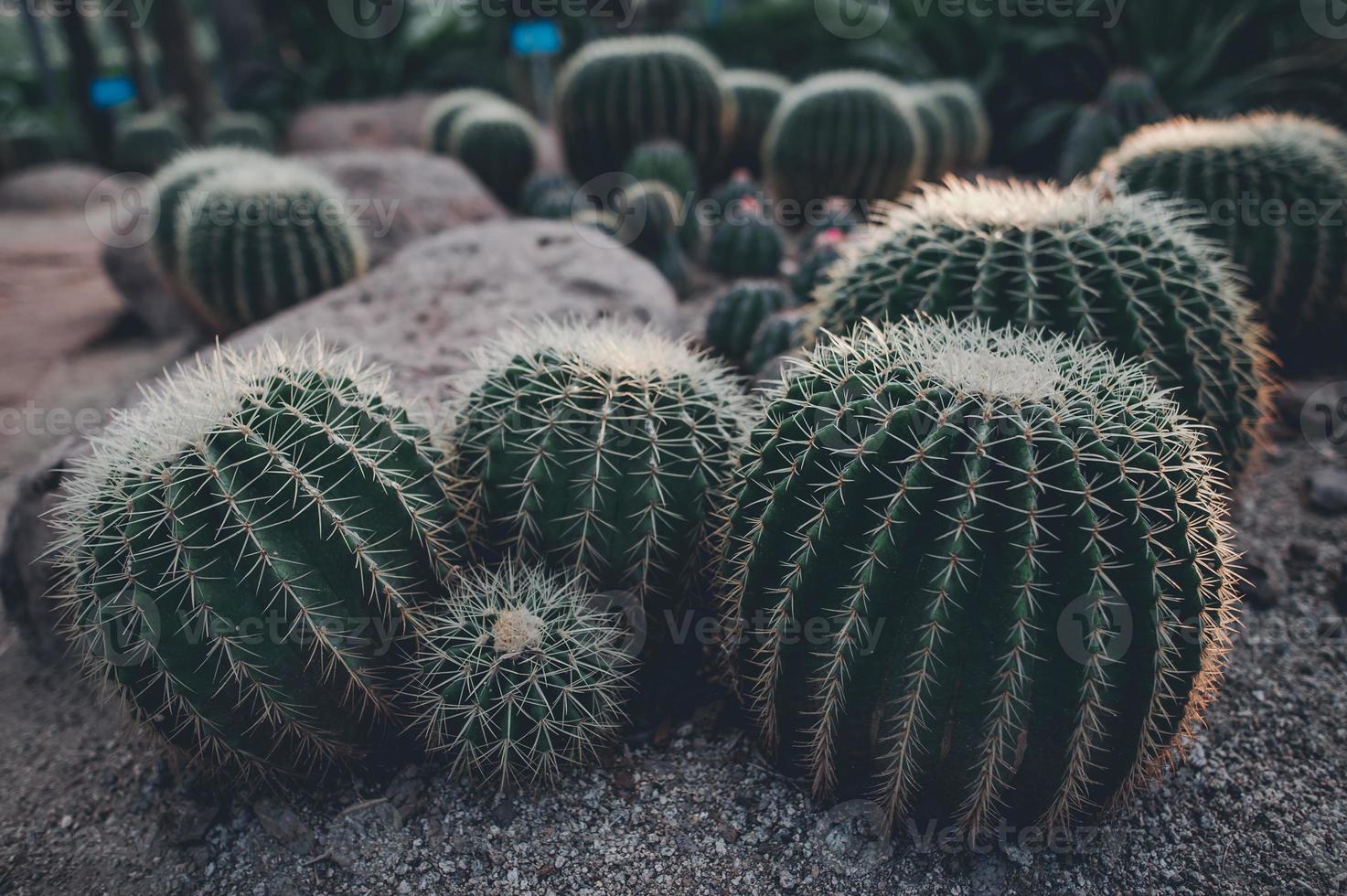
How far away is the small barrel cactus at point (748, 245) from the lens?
5906 millimetres

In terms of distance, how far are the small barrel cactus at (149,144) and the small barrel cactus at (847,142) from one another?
11.7 metres

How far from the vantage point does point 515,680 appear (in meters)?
2.37

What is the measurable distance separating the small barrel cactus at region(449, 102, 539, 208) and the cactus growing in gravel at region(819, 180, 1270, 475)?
5975 millimetres

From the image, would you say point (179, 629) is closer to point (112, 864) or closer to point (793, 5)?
point (112, 864)

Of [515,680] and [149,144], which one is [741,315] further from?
[149,144]

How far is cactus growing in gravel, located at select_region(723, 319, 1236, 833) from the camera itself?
1.98 meters

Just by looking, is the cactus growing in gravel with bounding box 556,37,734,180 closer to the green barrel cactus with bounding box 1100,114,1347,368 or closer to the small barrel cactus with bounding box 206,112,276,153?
the green barrel cactus with bounding box 1100,114,1347,368

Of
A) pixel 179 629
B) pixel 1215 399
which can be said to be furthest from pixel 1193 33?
pixel 179 629

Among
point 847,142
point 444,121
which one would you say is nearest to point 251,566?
point 847,142

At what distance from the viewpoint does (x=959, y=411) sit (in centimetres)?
210

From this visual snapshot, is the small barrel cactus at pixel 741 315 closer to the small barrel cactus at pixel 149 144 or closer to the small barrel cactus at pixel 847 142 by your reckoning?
the small barrel cactus at pixel 847 142

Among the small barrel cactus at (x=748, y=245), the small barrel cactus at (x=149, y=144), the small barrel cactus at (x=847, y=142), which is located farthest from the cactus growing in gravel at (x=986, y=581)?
the small barrel cactus at (x=149, y=144)

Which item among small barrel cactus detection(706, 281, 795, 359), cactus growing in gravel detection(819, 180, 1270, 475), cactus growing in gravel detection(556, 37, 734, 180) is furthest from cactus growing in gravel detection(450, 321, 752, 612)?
cactus growing in gravel detection(556, 37, 734, 180)

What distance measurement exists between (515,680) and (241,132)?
1280 cm
